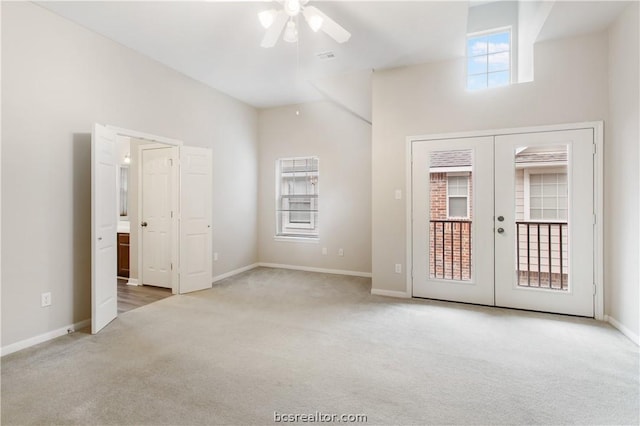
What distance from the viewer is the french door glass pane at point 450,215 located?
3.99m

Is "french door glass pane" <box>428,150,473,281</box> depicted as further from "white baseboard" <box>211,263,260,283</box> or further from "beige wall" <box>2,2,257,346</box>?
"beige wall" <box>2,2,257,346</box>

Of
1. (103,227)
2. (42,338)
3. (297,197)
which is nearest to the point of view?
(42,338)

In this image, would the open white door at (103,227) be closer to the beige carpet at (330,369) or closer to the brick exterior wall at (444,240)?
the beige carpet at (330,369)

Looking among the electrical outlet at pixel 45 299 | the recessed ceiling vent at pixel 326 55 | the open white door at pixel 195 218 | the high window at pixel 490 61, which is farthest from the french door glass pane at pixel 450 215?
the electrical outlet at pixel 45 299

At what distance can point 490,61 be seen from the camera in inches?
161

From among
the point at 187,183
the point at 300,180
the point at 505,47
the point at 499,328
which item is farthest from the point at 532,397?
the point at 300,180

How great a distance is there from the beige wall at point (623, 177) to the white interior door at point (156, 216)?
5447 mm

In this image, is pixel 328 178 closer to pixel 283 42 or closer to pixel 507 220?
pixel 283 42

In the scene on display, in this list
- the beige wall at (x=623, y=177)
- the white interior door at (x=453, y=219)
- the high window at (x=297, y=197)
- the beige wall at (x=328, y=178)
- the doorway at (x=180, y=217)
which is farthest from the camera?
the high window at (x=297, y=197)

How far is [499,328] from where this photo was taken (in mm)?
3195

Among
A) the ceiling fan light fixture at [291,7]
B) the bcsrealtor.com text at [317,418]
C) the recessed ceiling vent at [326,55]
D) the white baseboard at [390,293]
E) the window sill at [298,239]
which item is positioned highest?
the recessed ceiling vent at [326,55]

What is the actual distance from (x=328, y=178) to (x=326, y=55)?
2.30 metres

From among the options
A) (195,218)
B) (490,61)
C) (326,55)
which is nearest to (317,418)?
(195,218)

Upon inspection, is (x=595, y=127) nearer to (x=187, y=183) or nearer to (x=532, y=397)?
(x=532, y=397)
